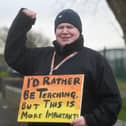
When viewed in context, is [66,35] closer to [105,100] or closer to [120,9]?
[105,100]

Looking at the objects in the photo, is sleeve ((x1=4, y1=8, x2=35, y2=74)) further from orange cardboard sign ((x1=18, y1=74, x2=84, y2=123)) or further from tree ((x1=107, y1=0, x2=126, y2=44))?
tree ((x1=107, y1=0, x2=126, y2=44))

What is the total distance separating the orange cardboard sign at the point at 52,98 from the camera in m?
5.63

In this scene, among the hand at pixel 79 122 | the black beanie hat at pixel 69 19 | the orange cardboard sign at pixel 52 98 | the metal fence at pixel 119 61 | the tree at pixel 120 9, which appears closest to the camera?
the hand at pixel 79 122

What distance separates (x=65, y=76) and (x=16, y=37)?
591 mm

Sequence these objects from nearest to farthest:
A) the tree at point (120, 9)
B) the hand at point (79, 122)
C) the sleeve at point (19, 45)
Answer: the hand at point (79, 122), the sleeve at point (19, 45), the tree at point (120, 9)

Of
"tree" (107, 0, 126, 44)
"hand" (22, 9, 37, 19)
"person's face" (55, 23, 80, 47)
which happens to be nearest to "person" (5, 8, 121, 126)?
"person's face" (55, 23, 80, 47)

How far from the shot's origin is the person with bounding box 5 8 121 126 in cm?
558

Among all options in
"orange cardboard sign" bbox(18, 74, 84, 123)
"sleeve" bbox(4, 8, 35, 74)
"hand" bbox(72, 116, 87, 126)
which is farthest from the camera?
"sleeve" bbox(4, 8, 35, 74)

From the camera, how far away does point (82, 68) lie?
5.63 metres

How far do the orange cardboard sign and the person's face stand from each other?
0.88ft

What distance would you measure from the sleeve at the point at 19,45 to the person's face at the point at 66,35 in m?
0.35

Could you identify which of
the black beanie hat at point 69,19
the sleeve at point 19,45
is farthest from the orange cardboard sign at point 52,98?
the black beanie hat at point 69,19

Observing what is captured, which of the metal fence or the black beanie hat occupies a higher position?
the black beanie hat

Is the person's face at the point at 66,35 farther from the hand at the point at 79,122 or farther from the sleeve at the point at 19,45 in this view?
the hand at the point at 79,122
